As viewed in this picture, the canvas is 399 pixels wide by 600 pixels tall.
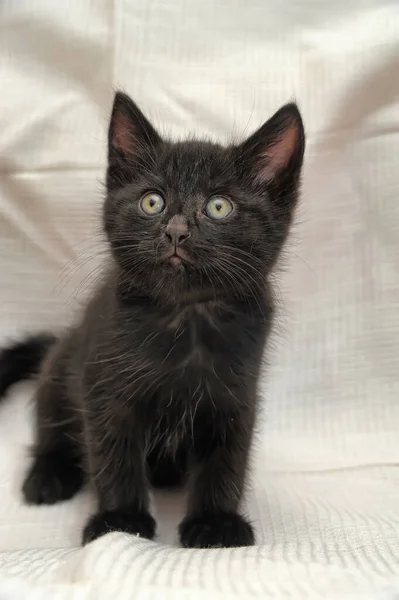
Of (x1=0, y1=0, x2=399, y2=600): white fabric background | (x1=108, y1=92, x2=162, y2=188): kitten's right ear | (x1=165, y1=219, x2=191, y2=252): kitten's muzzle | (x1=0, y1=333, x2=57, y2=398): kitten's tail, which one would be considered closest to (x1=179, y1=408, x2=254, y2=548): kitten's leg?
(x1=0, y1=0, x2=399, y2=600): white fabric background

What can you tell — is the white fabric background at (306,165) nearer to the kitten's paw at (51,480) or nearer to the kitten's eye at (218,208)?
the kitten's paw at (51,480)

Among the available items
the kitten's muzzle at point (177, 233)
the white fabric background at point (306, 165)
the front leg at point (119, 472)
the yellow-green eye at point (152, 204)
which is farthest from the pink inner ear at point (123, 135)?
the front leg at point (119, 472)

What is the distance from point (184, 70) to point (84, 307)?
74 cm

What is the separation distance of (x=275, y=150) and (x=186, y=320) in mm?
366

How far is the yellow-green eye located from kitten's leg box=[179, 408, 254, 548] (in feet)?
1.39

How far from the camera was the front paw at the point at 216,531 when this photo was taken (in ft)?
3.71

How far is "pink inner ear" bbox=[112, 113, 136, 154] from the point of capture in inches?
50.4

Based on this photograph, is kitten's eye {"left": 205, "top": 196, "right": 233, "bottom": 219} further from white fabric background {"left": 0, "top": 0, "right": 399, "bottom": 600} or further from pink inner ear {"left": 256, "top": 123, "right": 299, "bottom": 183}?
white fabric background {"left": 0, "top": 0, "right": 399, "bottom": 600}

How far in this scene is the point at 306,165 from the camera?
5.79ft

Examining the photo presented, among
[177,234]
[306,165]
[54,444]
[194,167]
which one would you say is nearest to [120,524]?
[54,444]

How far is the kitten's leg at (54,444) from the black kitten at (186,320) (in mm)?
21

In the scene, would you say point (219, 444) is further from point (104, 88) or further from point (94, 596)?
point (104, 88)

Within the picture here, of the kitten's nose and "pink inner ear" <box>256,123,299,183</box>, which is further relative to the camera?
"pink inner ear" <box>256,123,299,183</box>

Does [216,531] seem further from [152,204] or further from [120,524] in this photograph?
[152,204]
